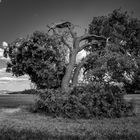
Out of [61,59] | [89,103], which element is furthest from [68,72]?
[89,103]

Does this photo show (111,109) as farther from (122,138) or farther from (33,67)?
(33,67)

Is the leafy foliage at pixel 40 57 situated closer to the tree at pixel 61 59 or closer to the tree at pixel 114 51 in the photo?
the tree at pixel 61 59

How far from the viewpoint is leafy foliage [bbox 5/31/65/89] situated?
15.1m

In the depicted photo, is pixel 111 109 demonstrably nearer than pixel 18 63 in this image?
Yes

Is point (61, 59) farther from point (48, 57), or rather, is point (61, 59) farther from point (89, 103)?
point (89, 103)

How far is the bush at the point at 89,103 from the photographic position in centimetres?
1148

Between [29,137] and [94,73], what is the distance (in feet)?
28.7

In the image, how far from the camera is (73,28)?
1692cm

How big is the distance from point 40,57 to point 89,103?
5.59 metres

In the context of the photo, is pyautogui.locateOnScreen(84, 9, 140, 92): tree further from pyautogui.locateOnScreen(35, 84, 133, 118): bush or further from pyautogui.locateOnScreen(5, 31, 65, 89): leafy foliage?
pyautogui.locateOnScreen(35, 84, 133, 118): bush

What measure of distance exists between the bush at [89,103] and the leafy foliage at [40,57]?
11.0 ft

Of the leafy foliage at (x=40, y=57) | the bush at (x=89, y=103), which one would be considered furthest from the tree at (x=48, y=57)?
the bush at (x=89, y=103)

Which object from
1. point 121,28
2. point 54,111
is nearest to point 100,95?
point 54,111

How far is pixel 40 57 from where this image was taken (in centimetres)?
1550
